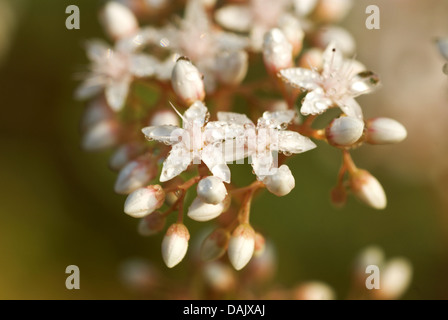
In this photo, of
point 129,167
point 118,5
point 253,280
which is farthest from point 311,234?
point 118,5

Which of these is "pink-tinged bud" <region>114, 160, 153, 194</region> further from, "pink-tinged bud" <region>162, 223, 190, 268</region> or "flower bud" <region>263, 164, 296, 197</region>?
"flower bud" <region>263, 164, 296, 197</region>

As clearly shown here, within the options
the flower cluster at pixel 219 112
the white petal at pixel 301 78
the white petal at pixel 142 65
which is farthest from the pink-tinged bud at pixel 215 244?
→ the white petal at pixel 142 65

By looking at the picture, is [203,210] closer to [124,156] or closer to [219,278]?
[124,156]

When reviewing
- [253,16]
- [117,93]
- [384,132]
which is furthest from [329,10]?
[117,93]

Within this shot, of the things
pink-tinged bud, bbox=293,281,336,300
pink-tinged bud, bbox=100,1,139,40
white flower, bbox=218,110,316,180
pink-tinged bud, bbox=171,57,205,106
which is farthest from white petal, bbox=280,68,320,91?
pink-tinged bud, bbox=293,281,336,300

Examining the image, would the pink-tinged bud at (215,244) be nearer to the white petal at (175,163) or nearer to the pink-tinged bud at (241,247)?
the pink-tinged bud at (241,247)

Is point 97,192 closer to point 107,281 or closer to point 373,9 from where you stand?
point 107,281

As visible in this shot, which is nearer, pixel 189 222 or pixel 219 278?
pixel 219 278
